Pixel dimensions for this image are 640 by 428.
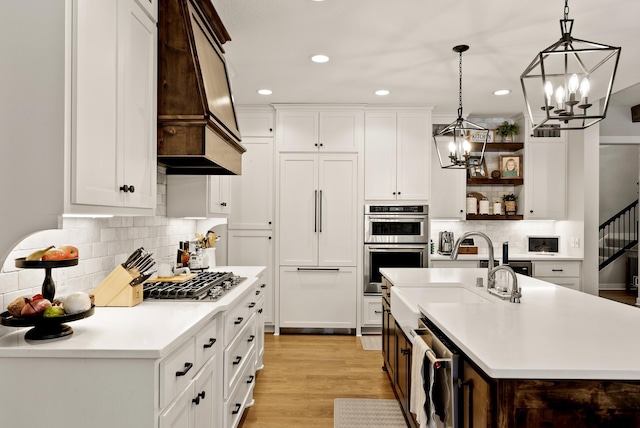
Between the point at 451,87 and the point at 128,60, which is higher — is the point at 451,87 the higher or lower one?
the higher one

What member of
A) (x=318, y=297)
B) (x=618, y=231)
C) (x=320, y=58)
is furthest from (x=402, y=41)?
(x=618, y=231)

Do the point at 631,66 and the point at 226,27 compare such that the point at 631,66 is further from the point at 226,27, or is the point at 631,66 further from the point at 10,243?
the point at 10,243

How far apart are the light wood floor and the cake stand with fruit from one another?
5.30 feet

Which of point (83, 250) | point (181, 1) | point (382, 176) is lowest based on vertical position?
point (83, 250)

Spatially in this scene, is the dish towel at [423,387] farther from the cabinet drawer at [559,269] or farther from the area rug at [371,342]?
the cabinet drawer at [559,269]

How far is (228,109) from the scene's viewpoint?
2.86 metres

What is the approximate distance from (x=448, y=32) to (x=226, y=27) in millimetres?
1551

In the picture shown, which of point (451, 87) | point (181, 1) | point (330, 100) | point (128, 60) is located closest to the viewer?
point (128, 60)

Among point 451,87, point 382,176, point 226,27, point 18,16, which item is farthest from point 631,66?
point 18,16

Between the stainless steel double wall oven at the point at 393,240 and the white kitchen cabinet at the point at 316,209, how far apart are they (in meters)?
0.21

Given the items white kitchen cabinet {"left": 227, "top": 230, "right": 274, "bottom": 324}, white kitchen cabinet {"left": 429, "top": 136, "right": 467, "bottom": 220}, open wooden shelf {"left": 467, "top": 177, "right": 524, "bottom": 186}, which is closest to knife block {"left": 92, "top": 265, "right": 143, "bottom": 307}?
white kitchen cabinet {"left": 227, "top": 230, "right": 274, "bottom": 324}

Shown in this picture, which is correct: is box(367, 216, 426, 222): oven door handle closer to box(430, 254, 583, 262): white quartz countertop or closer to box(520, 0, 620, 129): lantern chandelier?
box(430, 254, 583, 262): white quartz countertop

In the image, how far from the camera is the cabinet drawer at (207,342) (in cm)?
178

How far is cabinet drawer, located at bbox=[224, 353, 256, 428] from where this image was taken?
88.5 inches
